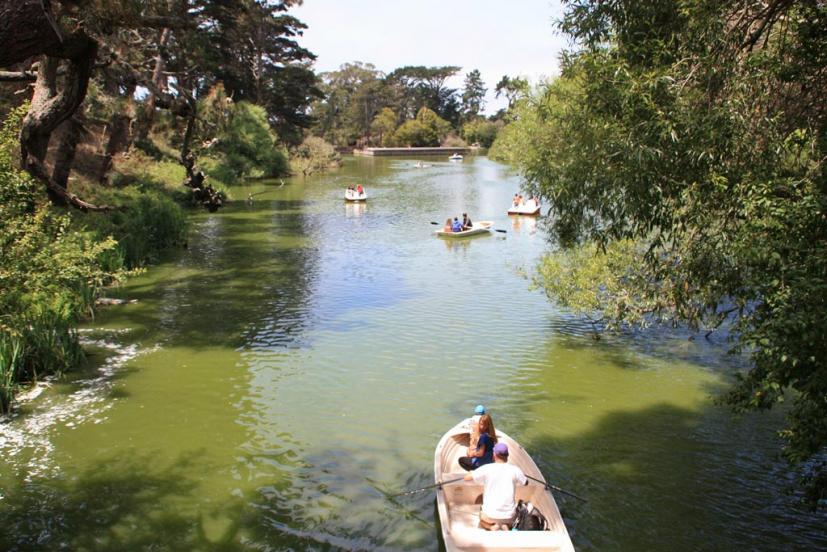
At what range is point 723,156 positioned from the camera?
8.17 m

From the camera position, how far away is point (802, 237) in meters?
6.45

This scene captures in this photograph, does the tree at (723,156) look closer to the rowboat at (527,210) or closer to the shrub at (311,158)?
the rowboat at (527,210)

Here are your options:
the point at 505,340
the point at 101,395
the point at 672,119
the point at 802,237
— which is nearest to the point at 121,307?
the point at 101,395

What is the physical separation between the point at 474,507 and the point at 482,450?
0.90 meters

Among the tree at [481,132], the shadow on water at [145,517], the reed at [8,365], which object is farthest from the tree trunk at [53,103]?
the tree at [481,132]

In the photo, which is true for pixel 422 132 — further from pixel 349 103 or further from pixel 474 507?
pixel 474 507

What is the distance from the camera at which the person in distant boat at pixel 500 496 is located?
8.16 m

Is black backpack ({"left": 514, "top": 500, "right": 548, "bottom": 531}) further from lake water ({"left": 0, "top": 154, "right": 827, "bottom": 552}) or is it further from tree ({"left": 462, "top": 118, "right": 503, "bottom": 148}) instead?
tree ({"left": 462, "top": 118, "right": 503, "bottom": 148})

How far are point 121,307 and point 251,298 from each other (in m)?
3.87

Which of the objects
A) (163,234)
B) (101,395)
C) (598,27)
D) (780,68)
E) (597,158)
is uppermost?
(598,27)

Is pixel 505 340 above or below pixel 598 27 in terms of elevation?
below

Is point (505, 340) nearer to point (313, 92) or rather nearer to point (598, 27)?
point (598, 27)

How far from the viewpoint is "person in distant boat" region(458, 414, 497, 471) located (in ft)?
31.6

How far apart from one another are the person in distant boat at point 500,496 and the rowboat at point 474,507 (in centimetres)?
28
